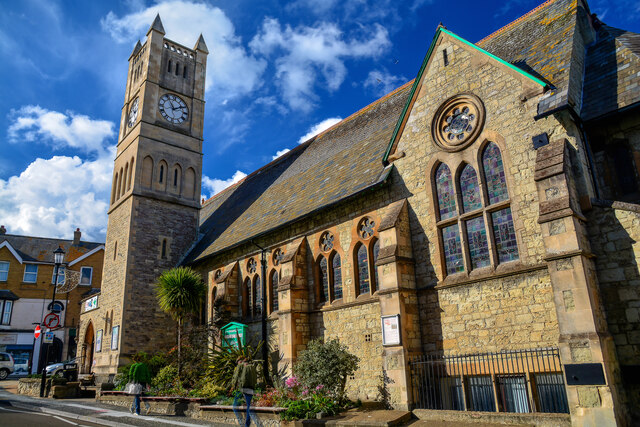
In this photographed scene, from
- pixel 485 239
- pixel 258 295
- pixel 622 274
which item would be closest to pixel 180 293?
pixel 258 295

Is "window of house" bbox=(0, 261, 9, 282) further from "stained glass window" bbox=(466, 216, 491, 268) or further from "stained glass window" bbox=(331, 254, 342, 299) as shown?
"stained glass window" bbox=(466, 216, 491, 268)

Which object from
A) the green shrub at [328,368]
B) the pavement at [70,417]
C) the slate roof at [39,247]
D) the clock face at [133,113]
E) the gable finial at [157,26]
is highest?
the gable finial at [157,26]

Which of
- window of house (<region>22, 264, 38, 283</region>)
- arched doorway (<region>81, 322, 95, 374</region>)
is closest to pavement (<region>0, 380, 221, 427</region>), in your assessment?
arched doorway (<region>81, 322, 95, 374</region>)

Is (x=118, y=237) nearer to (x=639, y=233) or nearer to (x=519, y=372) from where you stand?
(x=519, y=372)

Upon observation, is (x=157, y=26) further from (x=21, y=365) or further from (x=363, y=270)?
(x=21, y=365)

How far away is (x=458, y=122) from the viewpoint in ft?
46.6

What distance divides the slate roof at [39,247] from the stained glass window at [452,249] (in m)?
39.4

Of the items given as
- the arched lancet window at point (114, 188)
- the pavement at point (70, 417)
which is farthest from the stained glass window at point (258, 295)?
the arched lancet window at point (114, 188)

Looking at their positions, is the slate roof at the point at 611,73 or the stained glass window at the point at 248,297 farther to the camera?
the stained glass window at the point at 248,297

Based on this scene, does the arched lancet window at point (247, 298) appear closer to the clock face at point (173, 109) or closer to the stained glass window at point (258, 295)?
the stained glass window at point (258, 295)

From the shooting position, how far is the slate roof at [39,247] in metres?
41.9

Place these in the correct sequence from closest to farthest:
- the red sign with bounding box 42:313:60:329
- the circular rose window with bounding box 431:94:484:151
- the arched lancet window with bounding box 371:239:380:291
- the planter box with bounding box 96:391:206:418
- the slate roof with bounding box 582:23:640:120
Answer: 1. the slate roof with bounding box 582:23:640:120
2. the circular rose window with bounding box 431:94:484:151
3. the planter box with bounding box 96:391:206:418
4. the arched lancet window with bounding box 371:239:380:291
5. the red sign with bounding box 42:313:60:329

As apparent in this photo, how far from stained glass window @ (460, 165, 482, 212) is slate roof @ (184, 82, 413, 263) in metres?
2.62

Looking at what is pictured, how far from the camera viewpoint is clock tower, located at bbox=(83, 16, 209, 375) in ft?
80.9
